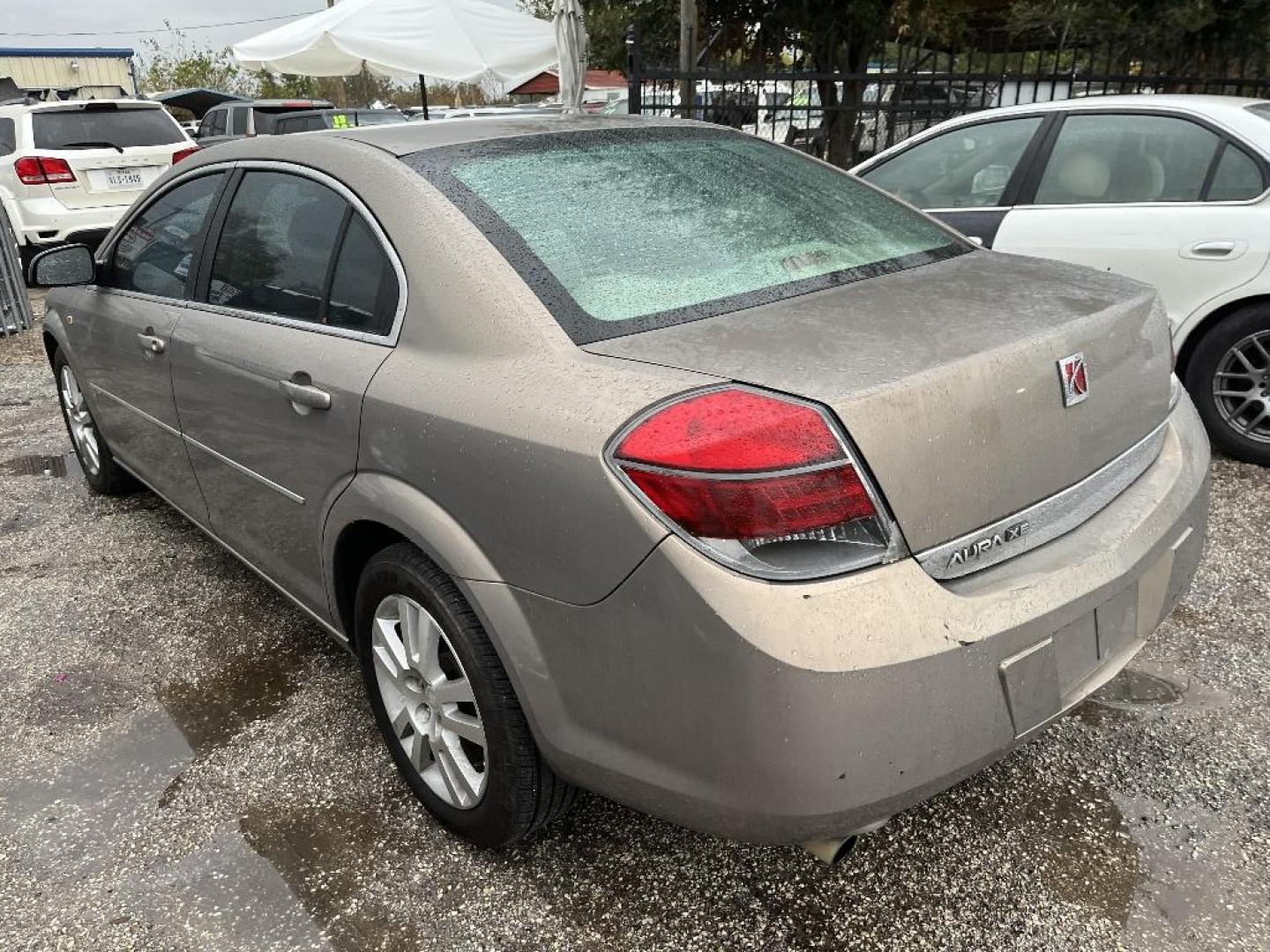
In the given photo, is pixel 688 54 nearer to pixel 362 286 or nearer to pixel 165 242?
pixel 165 242

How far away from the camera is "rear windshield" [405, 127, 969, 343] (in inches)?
80.0

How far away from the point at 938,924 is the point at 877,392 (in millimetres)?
A: 1148

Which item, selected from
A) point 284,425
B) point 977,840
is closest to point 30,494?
point 284,425

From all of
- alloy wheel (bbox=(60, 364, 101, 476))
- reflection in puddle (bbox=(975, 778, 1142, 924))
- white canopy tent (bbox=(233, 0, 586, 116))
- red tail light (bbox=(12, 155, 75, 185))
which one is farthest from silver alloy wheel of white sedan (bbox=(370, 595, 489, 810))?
white canopy tent (bbox=(233, 0, 586, 116))

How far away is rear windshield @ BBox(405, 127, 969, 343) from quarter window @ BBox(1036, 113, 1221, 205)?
2.19 meters

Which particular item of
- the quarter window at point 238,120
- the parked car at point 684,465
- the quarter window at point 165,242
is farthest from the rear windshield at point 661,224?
the quarter window at point 238,120

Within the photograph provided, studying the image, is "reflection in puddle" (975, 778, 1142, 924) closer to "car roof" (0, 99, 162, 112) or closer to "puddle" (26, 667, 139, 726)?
"puddle" (26, 667, 139, 726)

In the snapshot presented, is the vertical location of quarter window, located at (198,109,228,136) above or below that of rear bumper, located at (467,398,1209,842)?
above

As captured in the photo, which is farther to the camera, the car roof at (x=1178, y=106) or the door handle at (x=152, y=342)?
the car roof at (x=1178, y=106)

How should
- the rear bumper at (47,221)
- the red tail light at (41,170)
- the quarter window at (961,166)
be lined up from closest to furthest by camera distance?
the quarter window at (961,166), the red tail light at (41,170), the rear bumper at (47,221)

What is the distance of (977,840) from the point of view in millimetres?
2260

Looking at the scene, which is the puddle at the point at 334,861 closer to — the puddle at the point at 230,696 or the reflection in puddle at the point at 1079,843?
the puddle at the point at 230,696

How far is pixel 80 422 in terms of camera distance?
457cm

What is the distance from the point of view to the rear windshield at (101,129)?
9.97m
